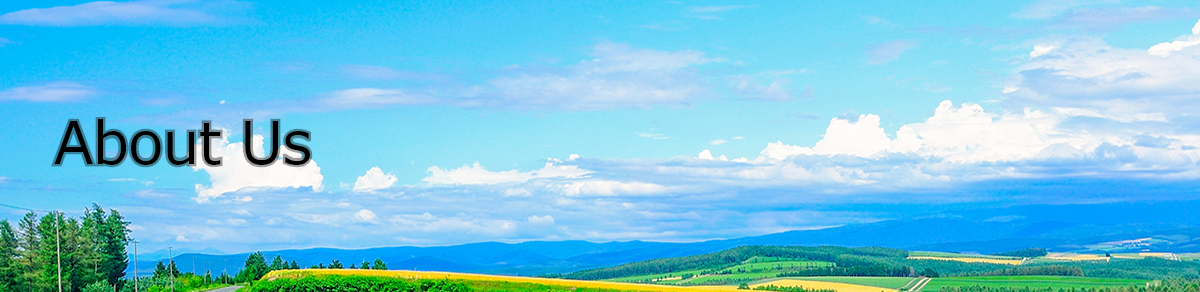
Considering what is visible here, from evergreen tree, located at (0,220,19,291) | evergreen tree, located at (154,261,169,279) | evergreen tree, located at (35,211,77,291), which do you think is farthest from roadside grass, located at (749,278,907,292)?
evergreen tree, located at (0,220,19,291)

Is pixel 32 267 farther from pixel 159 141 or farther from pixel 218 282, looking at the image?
pixel 159 141

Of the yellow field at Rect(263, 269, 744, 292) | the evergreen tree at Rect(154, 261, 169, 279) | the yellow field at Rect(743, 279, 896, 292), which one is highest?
the evergreen tree at Rect(154, 261, 169, 279)

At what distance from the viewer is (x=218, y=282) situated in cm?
14400

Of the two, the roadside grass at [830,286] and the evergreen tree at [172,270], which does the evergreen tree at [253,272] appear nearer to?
the evergreen tree at [172,270]

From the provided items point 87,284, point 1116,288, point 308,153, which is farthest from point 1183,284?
point 87,284

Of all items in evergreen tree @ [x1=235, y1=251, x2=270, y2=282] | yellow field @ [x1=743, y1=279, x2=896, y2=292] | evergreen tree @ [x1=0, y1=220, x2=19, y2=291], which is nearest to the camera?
evergreen tree @ [x1=0, y1=220, x2=19, y2=291]

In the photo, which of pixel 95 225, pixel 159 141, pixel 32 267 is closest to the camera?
pixel 159 141

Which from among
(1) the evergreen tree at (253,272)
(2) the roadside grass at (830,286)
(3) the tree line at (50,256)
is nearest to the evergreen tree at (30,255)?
(3) the tree line at (50,256)

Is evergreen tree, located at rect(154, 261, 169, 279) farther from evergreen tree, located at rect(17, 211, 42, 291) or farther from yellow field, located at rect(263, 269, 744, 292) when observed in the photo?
yellow field, located at rect(263, 269, 744, 292)

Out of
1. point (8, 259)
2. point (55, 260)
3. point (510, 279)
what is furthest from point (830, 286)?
point (8, 259)

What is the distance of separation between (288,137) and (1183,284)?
14701cm

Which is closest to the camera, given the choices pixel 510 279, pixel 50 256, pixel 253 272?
pixel 510 279

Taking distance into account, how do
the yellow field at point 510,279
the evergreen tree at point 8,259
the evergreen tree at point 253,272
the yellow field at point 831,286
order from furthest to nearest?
the yellow field at point 831,286 → the evergreen tree at point 253,272 → the evergreen tree at point 8,259 → the yellow field at point 510,279

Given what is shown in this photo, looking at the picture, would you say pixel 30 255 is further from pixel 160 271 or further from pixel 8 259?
pixel 160 271
